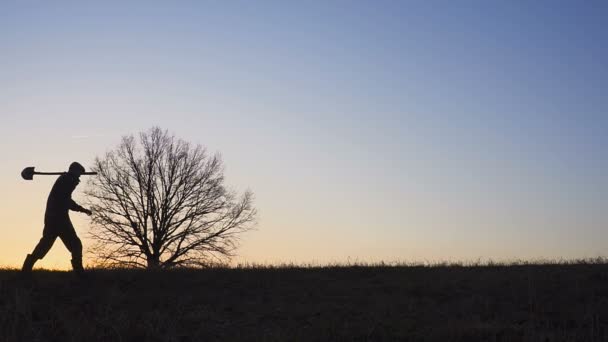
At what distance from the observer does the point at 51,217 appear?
44.8ft

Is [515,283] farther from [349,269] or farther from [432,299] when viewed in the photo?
[349,269]

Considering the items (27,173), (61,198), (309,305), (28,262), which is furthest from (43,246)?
(309,305)

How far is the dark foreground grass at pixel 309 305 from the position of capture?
10.7m

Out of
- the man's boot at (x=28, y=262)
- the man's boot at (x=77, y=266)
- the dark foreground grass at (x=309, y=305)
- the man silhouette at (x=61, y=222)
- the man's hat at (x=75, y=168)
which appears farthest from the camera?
the man's boot at (x=77, y=266)

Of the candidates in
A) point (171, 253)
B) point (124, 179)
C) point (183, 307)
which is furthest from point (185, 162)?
point (183, 307)

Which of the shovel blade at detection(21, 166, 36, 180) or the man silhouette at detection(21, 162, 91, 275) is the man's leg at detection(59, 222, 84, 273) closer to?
the man silhouette at detection(21, 162, 91, 275)

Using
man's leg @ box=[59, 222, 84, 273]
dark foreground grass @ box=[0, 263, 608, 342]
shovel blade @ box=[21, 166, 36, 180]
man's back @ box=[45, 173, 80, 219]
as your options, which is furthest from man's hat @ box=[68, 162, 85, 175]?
dark foreground grass @ box=[0, 263, 608, 342]

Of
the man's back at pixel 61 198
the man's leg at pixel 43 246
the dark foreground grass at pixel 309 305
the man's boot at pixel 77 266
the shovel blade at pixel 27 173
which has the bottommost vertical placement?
the dark foreground grass at pixel 309 305

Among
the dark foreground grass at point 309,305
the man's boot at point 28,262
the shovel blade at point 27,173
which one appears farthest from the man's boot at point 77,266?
the shovel blade at point 27,173

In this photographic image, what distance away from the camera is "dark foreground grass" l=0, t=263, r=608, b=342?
1074 centimetres

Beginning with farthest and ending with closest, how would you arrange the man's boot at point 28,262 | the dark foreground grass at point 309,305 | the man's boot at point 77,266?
the man's boot at point 77,266 < the man's boot at point 28,262 < the dark foreground grass at point 309,305

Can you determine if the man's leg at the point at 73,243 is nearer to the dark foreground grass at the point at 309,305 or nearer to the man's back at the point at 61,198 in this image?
the man's back at the point at 61,198

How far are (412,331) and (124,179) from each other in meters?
28.9

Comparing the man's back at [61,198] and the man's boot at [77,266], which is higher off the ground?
the man's back at [61,198]
